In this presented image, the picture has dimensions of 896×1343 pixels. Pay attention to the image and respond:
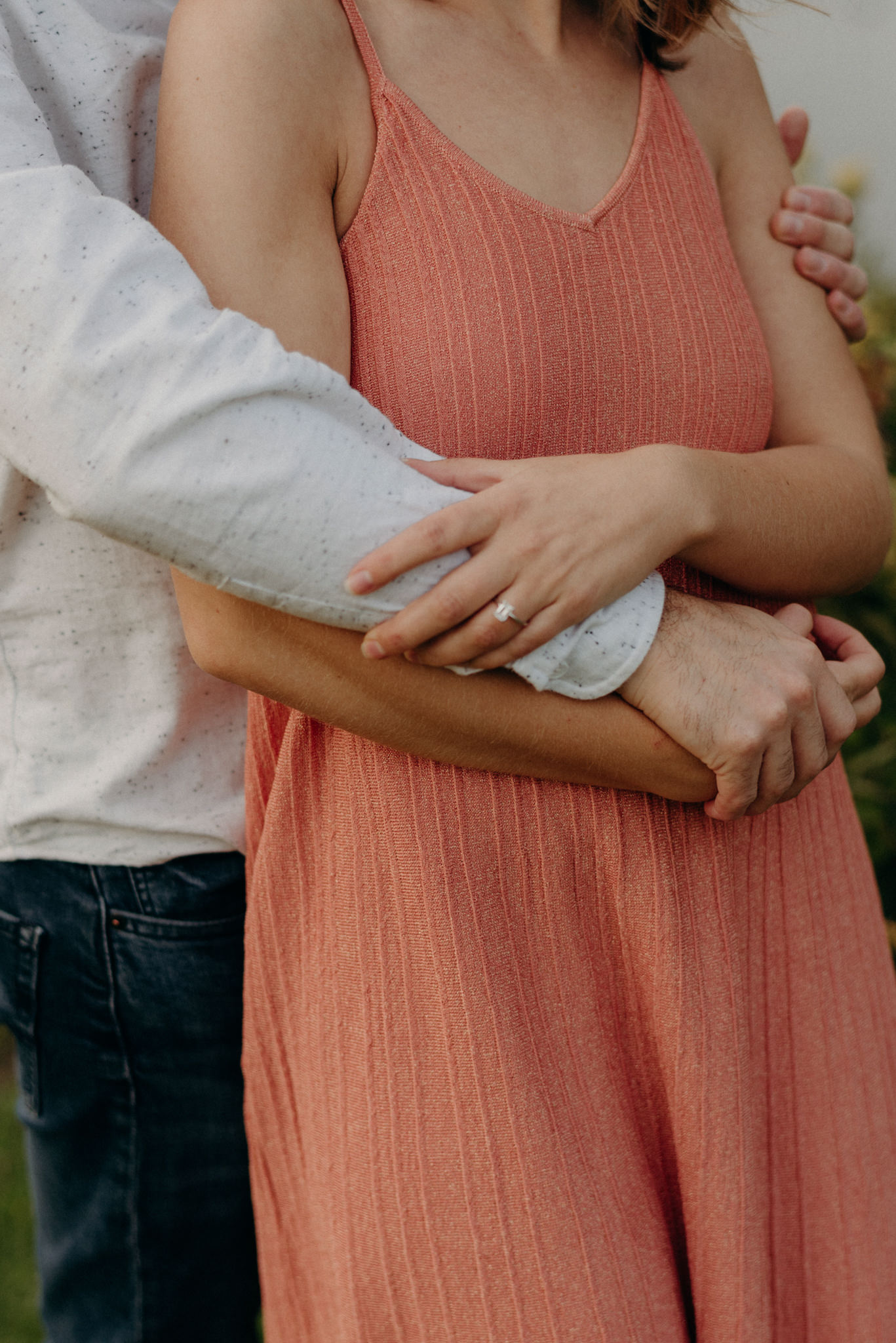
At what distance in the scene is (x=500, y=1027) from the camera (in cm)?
94

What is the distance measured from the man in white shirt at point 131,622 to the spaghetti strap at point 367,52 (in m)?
0.21

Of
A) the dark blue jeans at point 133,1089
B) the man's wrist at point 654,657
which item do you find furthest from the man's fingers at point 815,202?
the dark blue jeans at point 133,1089

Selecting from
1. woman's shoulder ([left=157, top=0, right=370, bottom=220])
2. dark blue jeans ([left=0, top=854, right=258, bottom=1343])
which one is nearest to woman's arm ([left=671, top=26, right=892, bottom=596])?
woman's shoulder ([left=157, top=0, right=370, bottom=220])

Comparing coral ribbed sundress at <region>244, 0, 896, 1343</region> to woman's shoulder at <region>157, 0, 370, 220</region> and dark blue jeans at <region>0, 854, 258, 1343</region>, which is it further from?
dark blue jeans at <region>0, 854, 258, 1343</region>

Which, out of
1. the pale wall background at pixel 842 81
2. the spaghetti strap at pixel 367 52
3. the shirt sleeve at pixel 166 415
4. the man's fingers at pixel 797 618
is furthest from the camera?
the pale wall background at pixel 842 81

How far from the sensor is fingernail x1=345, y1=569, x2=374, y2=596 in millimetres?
789

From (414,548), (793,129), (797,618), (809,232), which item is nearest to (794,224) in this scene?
(809,232)

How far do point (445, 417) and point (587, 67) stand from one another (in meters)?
0.48

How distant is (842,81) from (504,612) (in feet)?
8.63

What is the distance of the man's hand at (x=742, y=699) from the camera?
3.01 ft

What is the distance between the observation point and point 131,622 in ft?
3.69

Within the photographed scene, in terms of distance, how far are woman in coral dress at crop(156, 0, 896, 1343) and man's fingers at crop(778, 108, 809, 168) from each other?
1.41 feet

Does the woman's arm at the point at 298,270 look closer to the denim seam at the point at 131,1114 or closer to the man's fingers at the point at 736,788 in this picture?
the man's fingers at the point at 736,788

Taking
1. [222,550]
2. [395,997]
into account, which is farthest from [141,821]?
[222,550]
